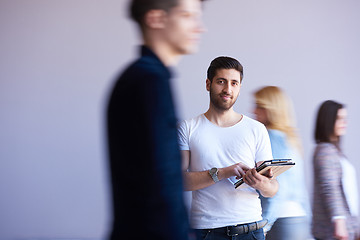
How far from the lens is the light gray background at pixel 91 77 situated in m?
3.92

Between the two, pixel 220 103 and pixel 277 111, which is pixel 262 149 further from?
pixel 277 111

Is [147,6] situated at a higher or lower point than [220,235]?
higher

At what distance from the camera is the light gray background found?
392 centimetres

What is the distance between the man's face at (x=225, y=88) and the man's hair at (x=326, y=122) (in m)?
0.51

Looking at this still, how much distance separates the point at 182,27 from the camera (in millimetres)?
925

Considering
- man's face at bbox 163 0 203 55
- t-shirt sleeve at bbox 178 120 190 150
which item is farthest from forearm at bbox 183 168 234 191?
man's face at bbox 163 0 203 55

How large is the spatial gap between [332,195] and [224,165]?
570 mm

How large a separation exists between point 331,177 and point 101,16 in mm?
2807

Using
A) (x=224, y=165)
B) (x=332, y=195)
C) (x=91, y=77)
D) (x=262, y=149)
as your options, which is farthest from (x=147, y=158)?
(x=91, y=77)

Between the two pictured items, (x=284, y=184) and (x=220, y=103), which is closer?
(x=220, y=103)

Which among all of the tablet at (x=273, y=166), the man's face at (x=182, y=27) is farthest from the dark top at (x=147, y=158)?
the tablet at (x=273, y=166)

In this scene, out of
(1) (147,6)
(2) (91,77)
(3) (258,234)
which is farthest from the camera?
(2) (91,77)

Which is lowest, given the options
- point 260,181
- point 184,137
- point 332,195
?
point 332,195

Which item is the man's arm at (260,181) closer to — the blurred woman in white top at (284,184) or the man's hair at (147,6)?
the blurred woman in white top at (284,184)
